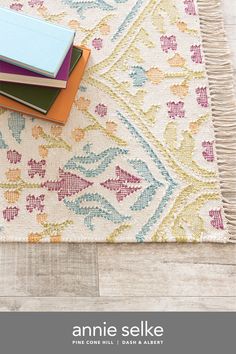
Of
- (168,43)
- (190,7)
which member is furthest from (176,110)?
(190,7)

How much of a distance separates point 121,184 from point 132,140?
10cm

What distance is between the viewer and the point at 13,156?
0.97 metres

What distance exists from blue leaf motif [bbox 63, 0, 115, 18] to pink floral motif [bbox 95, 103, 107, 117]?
24cm

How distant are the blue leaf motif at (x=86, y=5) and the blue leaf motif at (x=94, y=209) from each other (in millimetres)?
445

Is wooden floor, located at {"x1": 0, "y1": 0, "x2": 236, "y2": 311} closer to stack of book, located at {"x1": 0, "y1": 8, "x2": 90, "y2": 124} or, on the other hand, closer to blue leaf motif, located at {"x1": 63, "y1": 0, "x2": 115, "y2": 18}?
stack of book, located at {"x1": 0, "y1": 8, "x2": 90, "y2": 124}

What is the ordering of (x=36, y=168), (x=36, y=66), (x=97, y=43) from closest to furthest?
(x=36, y=66), (x=36, y=168), (x=97, y=43)

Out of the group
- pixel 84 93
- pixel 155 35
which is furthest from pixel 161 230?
pixel 155 35

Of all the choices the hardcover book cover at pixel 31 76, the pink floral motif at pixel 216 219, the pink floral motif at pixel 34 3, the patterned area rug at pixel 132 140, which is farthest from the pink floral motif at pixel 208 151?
the pink floral motif at pixel 34 3

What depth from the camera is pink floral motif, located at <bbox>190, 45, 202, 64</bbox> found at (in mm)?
1087

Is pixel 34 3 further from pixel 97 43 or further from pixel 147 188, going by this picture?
pixel 147 188

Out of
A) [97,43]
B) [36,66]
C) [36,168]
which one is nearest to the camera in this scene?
[36,66]

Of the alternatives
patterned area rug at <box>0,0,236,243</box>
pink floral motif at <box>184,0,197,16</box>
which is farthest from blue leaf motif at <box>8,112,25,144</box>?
pink floral motif at <box>184,0,197,16</box>

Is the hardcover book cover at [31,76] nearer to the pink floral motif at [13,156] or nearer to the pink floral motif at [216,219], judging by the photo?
the pink floral motif at [13,156]

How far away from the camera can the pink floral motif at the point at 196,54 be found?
1.09m
